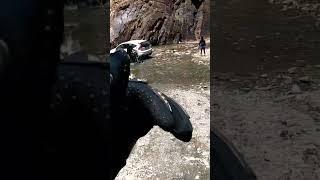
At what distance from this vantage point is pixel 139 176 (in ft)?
9.27

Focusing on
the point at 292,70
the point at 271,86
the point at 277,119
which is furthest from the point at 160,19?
the point at 277,119

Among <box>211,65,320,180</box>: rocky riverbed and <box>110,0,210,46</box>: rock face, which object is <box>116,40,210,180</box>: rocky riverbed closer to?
<box>211,65,320,180</box>: rocky riverbed

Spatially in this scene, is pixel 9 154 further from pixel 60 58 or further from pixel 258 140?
pixel 258 140

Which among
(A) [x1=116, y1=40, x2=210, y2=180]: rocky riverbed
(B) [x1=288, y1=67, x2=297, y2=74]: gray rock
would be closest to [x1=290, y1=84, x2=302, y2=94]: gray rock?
(B) [x1=288, y1=67, x2=297, y2=74]: gray rock

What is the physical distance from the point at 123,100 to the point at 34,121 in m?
0.05

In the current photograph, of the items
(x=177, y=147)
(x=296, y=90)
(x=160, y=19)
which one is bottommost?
(x=177, y=147)

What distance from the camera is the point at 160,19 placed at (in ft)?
20.5

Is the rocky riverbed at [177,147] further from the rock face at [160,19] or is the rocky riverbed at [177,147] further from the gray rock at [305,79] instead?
the rock face at [160,19]

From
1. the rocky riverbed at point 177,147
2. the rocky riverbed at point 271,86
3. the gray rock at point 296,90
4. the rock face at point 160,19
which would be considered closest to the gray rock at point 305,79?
the rocky riverbed at point 271,86

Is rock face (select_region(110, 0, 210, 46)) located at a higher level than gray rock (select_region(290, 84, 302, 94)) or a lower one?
higher

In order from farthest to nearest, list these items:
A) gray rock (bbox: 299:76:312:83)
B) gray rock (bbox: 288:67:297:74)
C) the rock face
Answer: the rock face → gray rock (bbox: 288:67:297:74) → gray rock (bbox: 299:76:312:83)

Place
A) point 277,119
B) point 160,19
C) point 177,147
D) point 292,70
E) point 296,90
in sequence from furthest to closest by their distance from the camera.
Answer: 1. point 160,19
2. point 292,70
3. point 296,90
4. point 277,119
5. point 177,147

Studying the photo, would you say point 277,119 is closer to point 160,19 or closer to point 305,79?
point 305,79

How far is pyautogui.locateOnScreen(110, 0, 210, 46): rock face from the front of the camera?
5953 mm
